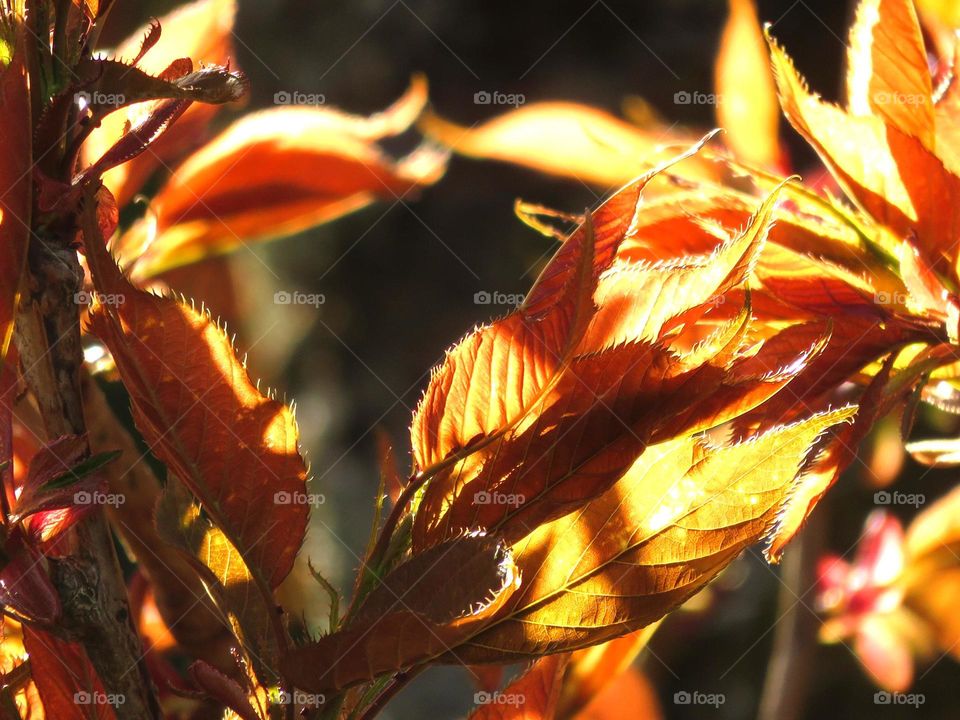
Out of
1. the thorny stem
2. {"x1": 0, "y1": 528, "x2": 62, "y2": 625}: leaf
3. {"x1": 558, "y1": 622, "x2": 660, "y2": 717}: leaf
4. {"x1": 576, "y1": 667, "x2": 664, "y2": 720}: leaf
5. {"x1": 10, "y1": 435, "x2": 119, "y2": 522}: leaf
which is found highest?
{"x1": 10, "y1": 435, "x2": 119, "y2": 522}: leaf

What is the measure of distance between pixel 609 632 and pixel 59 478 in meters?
0.17

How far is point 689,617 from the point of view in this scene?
1118mm

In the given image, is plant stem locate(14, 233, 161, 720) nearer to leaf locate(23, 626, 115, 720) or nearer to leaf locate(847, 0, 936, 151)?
leaf locate(23, 626, 115, 720)

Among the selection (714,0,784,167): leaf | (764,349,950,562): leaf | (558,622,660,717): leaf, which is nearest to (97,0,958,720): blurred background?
(714,0,784,167): leaf

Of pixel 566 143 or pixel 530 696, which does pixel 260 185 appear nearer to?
pixel 566 143

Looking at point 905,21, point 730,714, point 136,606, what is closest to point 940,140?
point 905,21

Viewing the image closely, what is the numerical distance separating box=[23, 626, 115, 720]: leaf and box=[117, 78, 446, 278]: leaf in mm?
226

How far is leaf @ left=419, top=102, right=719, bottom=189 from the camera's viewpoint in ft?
2.10

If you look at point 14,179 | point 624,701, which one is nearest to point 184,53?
point 14,179

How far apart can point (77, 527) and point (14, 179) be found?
0.11 meters

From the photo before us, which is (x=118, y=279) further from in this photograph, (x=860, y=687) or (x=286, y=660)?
(x=860, y=687)

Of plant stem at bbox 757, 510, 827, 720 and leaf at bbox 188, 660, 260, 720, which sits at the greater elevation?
leaf at bbox 188, 660, 260, 720

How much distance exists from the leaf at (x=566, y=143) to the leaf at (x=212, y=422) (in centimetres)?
36

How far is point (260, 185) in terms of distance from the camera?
56 centimetres
